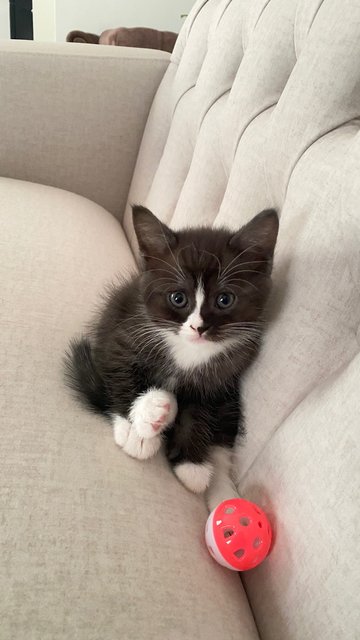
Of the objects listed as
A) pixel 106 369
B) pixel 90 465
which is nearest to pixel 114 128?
pixel 106 369

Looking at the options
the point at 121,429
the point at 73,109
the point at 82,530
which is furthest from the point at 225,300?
the point at 73,109

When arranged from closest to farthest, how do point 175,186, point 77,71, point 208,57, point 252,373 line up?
point 252,373 → point 208,57 → point 175,186 → point 77,71

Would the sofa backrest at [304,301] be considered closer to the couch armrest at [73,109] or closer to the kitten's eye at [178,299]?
the kitten's eye at [178,299]

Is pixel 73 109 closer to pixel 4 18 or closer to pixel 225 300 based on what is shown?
pixel 225 300

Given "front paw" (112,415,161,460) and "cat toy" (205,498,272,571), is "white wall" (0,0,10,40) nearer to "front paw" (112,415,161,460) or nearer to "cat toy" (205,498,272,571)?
"front paw" (112,415,161,460)

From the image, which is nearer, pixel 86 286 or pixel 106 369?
pixel 106 369

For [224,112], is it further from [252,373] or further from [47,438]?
[47,438]
